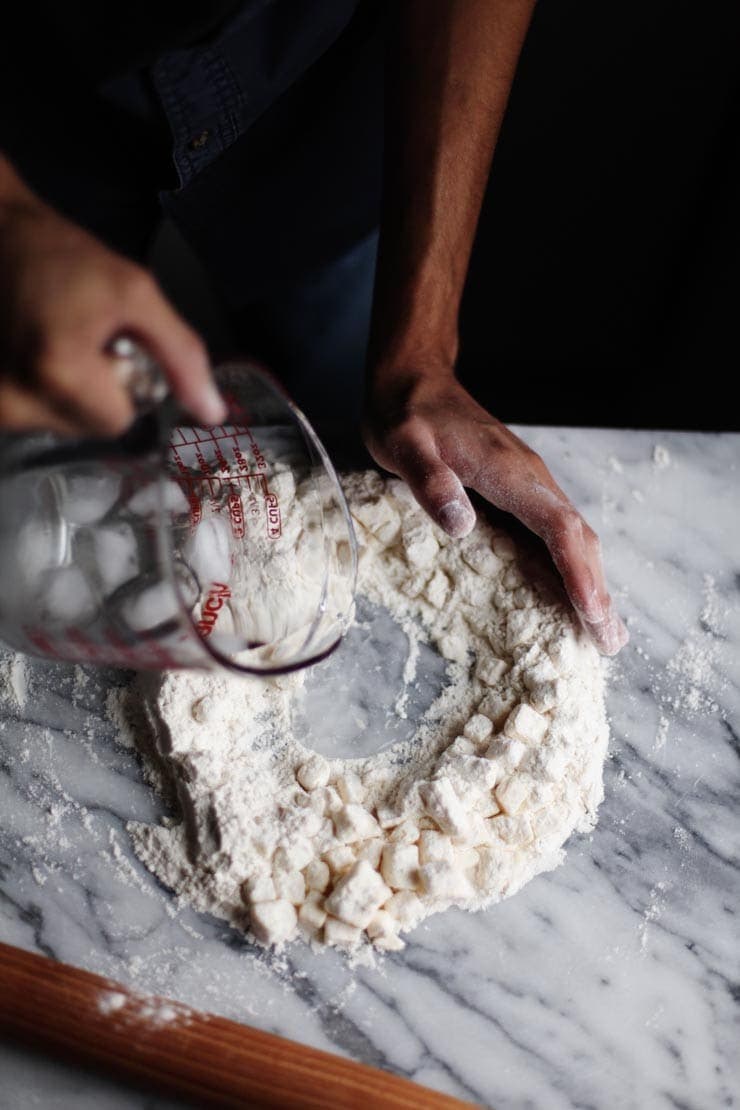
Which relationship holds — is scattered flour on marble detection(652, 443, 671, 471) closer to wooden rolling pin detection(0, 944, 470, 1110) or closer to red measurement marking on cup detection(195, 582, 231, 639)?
red measurement marking on cup detection(195, 582, 231, 639)

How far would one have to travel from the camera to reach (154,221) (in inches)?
37.4

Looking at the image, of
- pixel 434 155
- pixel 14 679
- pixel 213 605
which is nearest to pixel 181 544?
pixel 213 605

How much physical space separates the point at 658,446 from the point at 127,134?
58cm

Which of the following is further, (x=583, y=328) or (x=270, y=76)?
(x=583, y=328)

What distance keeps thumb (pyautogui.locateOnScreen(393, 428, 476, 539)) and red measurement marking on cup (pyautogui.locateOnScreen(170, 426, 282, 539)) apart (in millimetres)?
118

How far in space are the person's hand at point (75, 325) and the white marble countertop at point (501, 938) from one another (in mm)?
435

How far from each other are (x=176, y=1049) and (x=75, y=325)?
1.59ft

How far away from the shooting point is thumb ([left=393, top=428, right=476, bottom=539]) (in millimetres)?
797

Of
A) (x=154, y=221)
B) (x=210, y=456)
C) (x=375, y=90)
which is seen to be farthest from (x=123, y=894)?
(x=375, y=90)

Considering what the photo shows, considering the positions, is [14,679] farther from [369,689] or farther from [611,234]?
[611,234]

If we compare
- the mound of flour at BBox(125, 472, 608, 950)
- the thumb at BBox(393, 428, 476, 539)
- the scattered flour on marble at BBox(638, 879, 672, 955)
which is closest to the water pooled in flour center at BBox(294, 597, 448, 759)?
the mound of flour at BBox(125, 472, 608, 950)

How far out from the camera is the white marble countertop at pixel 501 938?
692 mm

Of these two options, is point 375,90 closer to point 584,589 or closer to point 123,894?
point 584,589

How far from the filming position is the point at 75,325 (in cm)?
41
